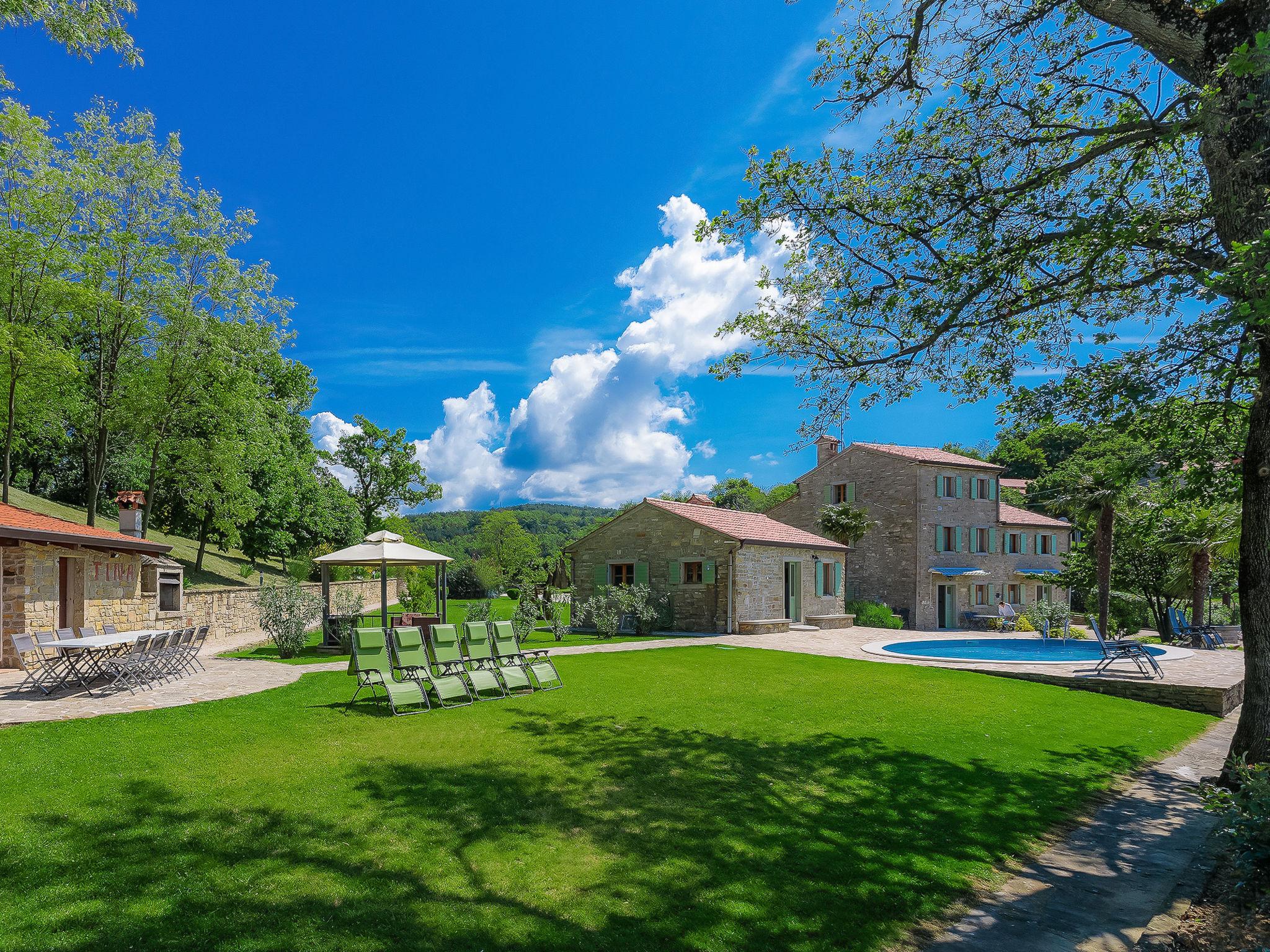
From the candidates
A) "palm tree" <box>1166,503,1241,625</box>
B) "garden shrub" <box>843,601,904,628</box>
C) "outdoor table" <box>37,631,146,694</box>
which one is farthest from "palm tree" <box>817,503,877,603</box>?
"outdoor table" <box>37,631,146,694</box>

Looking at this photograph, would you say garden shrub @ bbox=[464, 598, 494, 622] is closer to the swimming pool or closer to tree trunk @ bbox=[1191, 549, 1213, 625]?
the swimming pool

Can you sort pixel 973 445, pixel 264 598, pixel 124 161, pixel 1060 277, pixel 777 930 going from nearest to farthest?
pixel 777 930 < pixel 1060 277 < pixel 264 598 < pixel 124 161 < pixel 973 445

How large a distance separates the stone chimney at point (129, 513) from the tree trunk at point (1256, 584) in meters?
22.7

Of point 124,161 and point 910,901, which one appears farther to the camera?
point 124,161

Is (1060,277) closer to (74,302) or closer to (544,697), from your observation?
(544,697)

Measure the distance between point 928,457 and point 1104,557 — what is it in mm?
10393

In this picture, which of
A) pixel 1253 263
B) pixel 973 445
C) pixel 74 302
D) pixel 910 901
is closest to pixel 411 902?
pixel 910 901

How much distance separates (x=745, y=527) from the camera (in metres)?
24.8

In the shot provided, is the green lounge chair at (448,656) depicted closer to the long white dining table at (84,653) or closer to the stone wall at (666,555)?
the long white dining table at (84,653)

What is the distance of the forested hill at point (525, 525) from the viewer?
262 feet

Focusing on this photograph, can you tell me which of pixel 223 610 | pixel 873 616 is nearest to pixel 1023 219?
pixel 223 610

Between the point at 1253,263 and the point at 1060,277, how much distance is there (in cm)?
361

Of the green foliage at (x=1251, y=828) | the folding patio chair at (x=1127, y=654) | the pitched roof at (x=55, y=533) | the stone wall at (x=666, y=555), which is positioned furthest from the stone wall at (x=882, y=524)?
the pitched roof at (x=55, y=533)

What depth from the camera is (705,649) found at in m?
18.0
